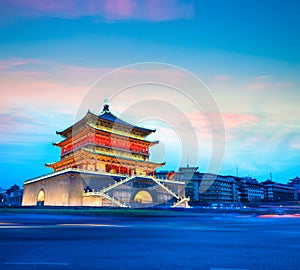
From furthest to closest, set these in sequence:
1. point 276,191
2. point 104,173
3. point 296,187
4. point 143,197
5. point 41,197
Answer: point 296,187 → point 276,191 → point 41,197 → point 143,197 → point 104,173

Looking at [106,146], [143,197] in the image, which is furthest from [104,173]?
[143,197]

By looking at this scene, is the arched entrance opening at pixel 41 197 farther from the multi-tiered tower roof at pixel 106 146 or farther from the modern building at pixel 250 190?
the modern building at pixel 250 190

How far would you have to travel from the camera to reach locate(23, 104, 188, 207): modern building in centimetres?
4378

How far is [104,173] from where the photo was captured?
45.7 metres

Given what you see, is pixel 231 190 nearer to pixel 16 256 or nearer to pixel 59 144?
pixel 59 144

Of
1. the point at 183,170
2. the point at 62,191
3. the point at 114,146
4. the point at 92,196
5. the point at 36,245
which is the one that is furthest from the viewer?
the point at 183,170

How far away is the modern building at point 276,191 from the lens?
108 meters

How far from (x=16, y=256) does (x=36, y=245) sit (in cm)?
158

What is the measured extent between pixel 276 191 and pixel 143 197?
75.9 metres

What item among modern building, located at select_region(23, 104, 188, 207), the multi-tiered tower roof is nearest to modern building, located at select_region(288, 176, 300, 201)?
modern building, located at select_region(23, 104, 188, 207)

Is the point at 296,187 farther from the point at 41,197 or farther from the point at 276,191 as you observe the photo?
the point at 41,197

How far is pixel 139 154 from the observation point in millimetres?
56031

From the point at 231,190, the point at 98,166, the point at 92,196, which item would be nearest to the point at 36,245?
the point at 92,196

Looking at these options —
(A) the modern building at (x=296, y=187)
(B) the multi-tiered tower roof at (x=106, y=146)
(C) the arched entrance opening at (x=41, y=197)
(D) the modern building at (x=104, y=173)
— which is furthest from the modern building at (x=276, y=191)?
(C) the arched entrance opening at (x=41, y=197)
